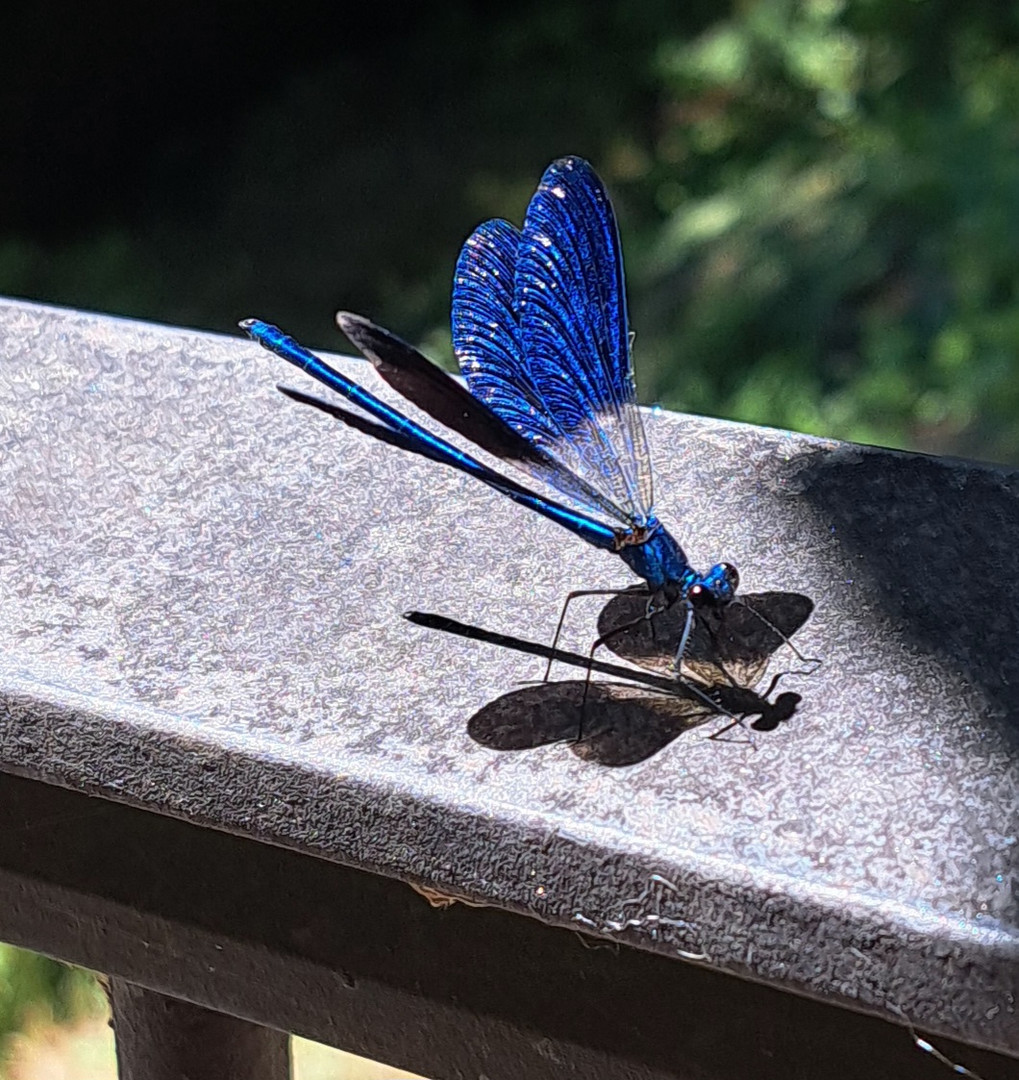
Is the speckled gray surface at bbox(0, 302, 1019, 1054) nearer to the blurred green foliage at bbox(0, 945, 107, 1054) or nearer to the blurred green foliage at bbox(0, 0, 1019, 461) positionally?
the blurred green foliage at bbox(0, 945, 107, 1054)

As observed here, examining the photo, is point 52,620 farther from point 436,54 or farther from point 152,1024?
point 436,54

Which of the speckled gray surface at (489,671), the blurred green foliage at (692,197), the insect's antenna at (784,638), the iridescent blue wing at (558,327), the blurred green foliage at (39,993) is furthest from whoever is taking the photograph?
the blurred green foliage at (692,197)

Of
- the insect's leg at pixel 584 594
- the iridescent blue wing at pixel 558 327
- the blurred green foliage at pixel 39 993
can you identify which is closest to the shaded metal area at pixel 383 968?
the insect's leg at pixel 584 594

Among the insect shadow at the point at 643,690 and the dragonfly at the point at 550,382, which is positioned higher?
the dragonfly at the point at 550,382

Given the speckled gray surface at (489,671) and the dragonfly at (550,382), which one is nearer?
the speckled gray surface at (489,671)

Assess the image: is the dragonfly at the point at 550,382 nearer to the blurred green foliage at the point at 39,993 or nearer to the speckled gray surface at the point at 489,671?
the speckled gray surface at the point at 489,671

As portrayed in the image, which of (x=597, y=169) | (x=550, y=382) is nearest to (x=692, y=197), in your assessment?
(x=597, y=169)

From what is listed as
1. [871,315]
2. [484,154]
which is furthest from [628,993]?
[484,154]

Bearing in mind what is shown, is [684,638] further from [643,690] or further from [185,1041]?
[185,1041]
